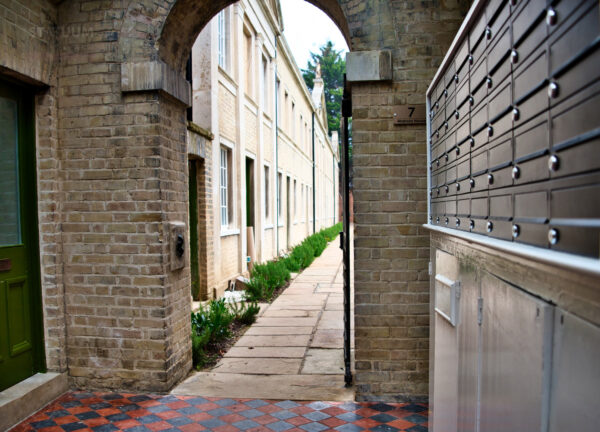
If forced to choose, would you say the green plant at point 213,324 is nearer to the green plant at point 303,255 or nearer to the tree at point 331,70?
the green plant at point 303,255

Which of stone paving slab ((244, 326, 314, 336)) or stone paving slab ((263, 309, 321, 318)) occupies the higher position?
stone paving slab ((244, 326, 314, 336))

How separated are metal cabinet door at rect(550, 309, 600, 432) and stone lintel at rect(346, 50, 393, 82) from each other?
339cm

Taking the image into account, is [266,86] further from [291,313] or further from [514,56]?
[514,56]

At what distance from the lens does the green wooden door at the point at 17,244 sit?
13.5ft

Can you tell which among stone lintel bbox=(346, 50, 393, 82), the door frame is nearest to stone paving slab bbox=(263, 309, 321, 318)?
the door frame

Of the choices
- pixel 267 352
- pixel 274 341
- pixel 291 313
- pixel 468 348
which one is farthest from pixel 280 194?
pixel 468 348

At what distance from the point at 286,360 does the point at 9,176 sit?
338 centimetres

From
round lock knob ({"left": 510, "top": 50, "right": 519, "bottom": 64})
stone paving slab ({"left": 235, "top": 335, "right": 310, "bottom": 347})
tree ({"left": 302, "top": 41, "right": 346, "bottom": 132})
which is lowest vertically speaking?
stone paving slab ({"left": 235, "top": 335, "right": 310, "bottom": 347})

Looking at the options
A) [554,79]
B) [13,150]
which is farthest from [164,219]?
[554,79]

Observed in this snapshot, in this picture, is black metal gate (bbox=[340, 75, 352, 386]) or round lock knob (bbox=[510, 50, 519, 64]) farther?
black metal gate (bbox=[340, 75, 352, 386])

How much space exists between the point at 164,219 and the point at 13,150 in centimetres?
142

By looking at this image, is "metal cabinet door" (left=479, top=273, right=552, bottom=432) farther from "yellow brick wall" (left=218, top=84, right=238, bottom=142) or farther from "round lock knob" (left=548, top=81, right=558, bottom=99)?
"yellow brick wall" (left=218, top=84, right=238, bottom=142)

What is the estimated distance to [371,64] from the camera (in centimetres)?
426

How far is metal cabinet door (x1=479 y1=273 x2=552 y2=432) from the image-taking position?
1278mm
